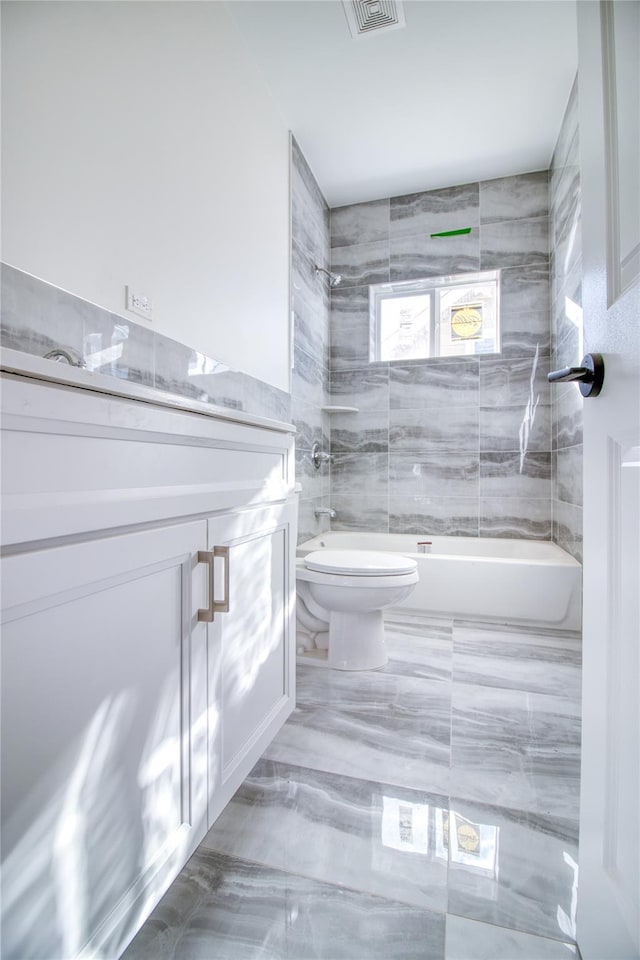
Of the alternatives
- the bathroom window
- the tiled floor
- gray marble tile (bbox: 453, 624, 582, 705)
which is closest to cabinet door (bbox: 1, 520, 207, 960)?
the tiled floor

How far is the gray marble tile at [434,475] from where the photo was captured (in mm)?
3059

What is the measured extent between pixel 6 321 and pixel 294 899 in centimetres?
128

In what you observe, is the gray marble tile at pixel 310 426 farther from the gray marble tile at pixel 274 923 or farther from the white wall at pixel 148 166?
the gray marble tile at pixel 274 923

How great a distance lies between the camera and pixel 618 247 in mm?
655

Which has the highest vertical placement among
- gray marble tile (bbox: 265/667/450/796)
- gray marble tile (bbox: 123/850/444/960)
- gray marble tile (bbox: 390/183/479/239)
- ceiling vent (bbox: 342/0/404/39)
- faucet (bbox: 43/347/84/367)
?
ceiling vent (bbox: 342/0/404/39)

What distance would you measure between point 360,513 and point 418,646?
125 cm

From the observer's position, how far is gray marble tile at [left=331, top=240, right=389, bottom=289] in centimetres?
321

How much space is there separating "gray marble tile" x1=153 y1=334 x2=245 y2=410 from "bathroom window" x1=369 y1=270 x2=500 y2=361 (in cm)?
162

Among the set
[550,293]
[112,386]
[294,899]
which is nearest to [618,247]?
[112,386]

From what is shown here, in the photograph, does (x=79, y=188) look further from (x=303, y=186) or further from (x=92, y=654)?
(x=303, y=186)

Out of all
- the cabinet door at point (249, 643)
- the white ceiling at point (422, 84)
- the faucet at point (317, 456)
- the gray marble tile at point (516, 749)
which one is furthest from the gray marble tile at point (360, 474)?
the cabinet door at point (249, 643)

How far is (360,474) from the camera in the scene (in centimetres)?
327

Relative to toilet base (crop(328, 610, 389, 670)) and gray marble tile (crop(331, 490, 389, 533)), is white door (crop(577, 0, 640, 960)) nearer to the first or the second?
toilet base (crop(328, 610, 389, 670))

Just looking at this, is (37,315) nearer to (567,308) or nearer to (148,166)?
(148,166)
